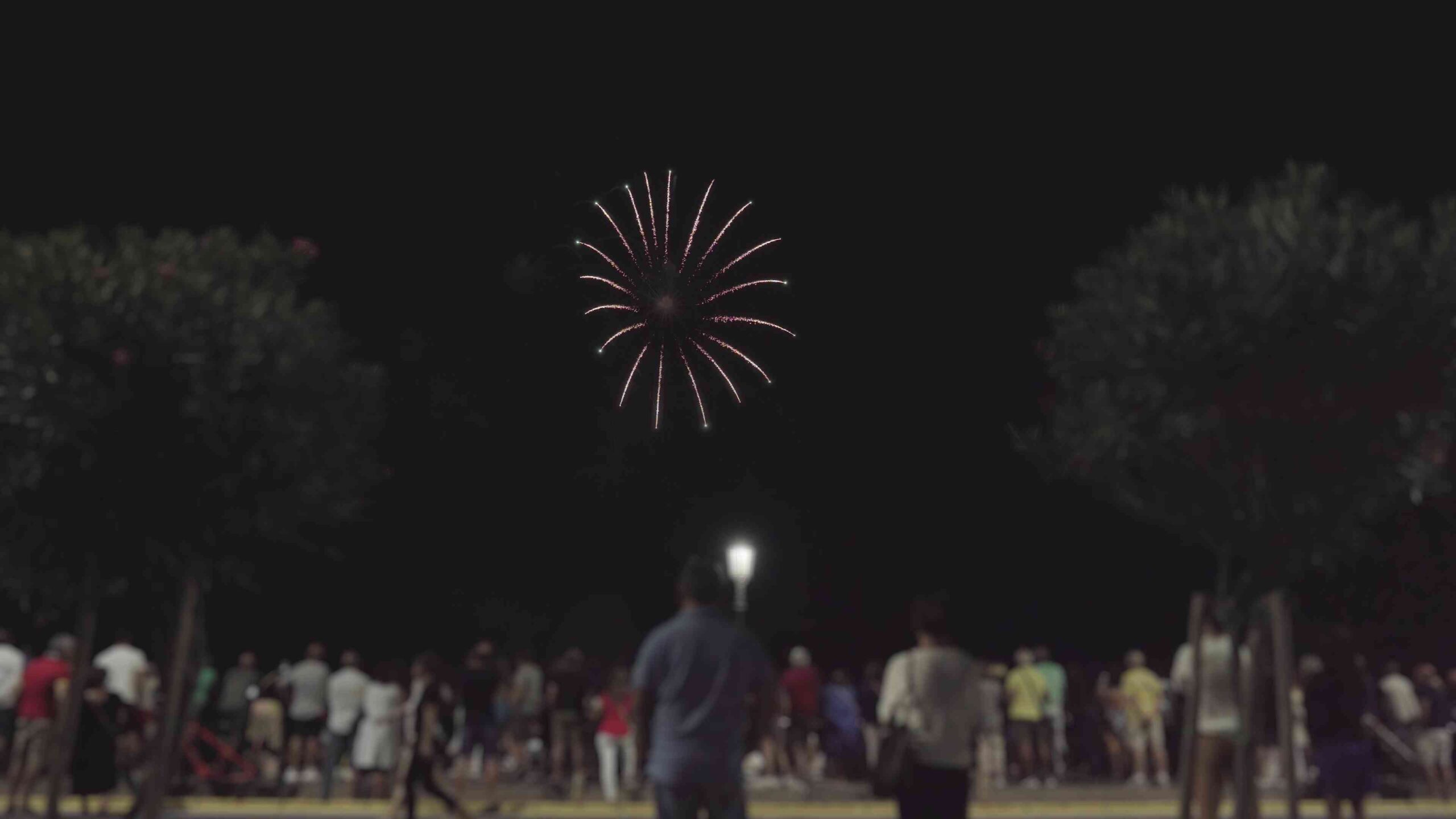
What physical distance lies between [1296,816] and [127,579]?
A: 10294 mm

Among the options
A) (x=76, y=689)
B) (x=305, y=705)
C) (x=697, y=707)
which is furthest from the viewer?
(x=305, y=705)

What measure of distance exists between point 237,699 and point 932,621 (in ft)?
46.7

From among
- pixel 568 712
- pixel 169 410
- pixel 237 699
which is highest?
pixel 169 410

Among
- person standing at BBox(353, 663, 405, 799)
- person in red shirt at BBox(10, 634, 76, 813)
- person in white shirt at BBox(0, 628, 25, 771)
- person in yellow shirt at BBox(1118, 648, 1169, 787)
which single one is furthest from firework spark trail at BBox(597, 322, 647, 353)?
person in yellow shirt at BBox(1118, 648, 1169, 787)

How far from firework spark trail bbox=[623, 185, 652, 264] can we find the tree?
7.63 meters

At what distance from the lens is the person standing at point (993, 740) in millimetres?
19891

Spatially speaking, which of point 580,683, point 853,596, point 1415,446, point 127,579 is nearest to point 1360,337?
point 1415,446

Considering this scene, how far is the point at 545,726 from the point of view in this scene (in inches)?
814

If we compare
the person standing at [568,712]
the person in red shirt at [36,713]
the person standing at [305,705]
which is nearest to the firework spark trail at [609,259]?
the person in red shirt at [36,713]

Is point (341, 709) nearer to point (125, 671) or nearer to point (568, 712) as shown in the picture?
point (125, 671)

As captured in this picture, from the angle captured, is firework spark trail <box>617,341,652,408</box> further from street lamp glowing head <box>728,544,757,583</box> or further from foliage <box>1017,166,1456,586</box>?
street lamp glowing head <box>728,544,757,583</box>

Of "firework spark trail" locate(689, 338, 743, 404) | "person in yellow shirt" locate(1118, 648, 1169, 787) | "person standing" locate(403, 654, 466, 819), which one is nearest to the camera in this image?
"firework spark trail" locate(689, 338, 743, 404)

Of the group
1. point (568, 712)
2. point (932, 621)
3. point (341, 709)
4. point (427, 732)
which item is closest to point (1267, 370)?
point (932, 621)

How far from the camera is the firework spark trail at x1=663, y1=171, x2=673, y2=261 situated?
5098 millimetres
